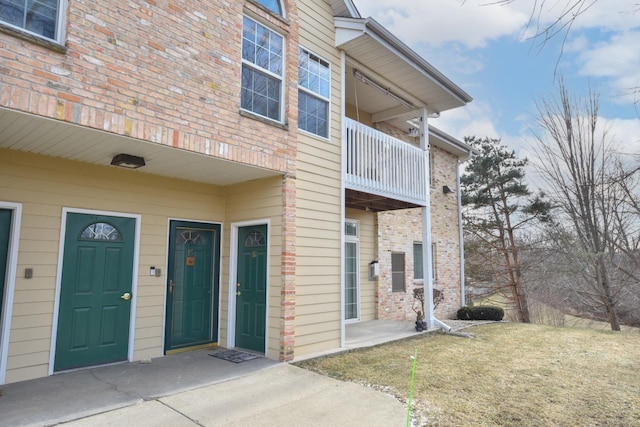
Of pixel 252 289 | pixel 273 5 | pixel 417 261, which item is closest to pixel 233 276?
pixel 252 289

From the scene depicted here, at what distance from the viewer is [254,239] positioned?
22.3 ft

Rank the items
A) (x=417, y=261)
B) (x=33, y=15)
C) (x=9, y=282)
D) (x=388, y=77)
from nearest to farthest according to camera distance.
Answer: (x=33, y=15)
(x=9, y=282)
(x=388, y=77)
(x=417, y=261)

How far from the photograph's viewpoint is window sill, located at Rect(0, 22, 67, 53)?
3.61 metres

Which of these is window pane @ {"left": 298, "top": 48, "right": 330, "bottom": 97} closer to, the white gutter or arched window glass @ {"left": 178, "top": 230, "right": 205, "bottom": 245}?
the white gutter

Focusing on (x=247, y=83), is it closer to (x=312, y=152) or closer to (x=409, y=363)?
(x=312, y=152)

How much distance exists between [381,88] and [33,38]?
6.70m

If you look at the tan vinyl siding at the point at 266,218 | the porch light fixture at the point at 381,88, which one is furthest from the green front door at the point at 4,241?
the porch light fixture at the point at 381,88

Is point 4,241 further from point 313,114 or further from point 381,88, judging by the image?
point 381,88

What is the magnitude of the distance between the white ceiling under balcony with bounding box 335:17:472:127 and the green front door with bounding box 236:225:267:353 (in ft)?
13.5

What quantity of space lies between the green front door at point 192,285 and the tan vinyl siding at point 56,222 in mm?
198

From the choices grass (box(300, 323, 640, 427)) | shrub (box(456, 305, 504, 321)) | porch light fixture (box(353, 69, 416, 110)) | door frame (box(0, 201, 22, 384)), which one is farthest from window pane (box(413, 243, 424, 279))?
door frame (box(0, 201, 22, 384))

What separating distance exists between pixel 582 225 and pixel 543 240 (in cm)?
530

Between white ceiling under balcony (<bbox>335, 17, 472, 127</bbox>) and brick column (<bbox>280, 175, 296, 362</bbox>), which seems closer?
brick column (<bbox>280, 175, 296, 362</bbox>)

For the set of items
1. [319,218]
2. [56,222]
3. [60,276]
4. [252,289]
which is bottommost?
[252,289]
